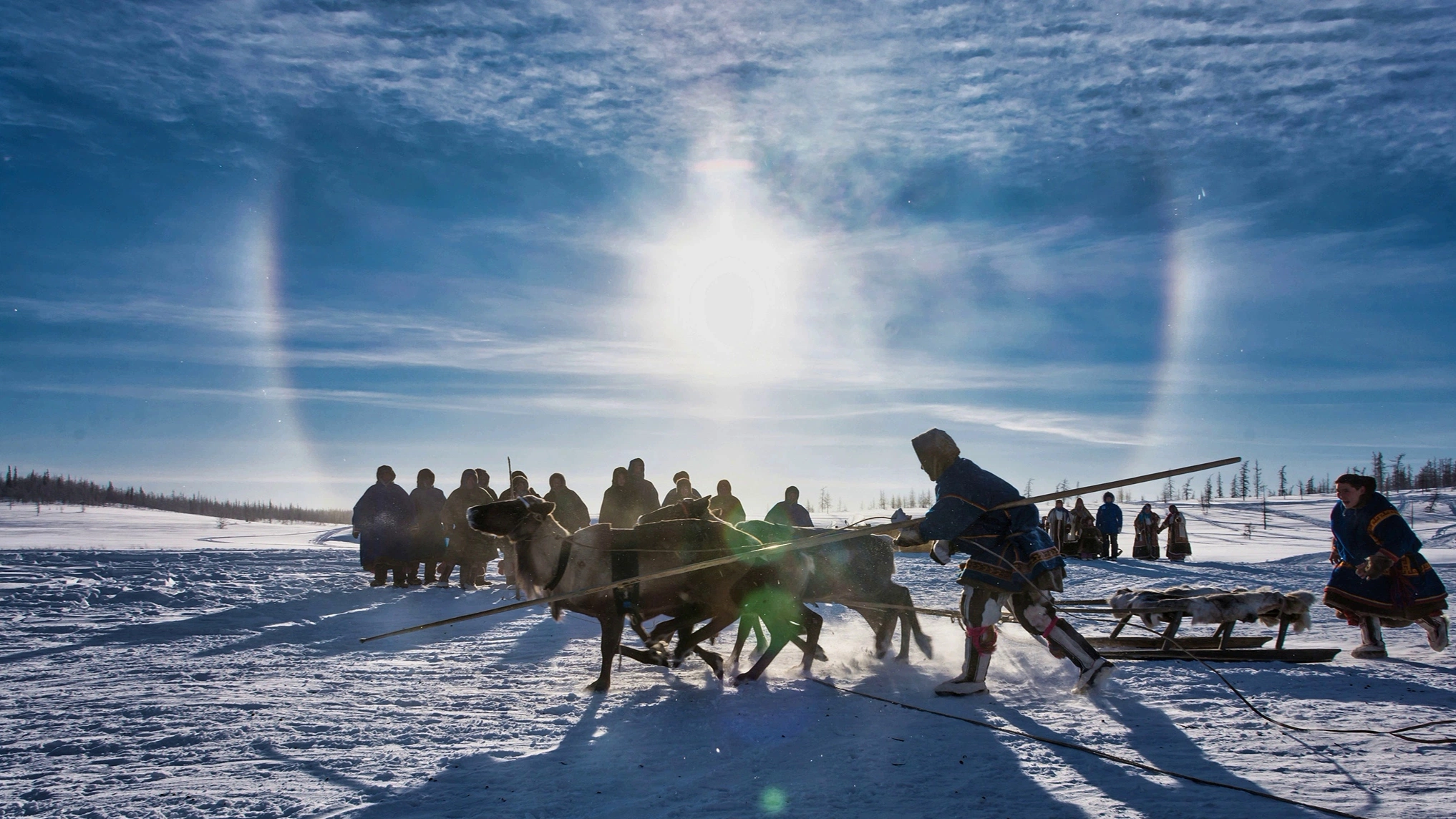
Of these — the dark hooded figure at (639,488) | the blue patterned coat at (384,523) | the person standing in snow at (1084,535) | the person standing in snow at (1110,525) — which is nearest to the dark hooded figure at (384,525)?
the blue patterned coat at (384,523)

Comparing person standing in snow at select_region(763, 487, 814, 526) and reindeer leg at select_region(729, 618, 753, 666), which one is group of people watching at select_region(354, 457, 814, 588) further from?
reindeer leg at select_region(729, 618, 753, 666)

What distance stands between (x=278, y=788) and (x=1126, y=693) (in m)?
5.00

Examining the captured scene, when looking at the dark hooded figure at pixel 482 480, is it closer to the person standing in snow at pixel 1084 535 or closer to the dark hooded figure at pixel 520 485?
the dark hooded figure at pixel 520 485

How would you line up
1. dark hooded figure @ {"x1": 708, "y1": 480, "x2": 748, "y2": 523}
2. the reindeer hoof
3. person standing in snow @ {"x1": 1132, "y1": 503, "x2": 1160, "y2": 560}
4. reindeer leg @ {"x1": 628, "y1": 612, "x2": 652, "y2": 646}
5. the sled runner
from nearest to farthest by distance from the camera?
reindeer leg @ {"x1": 628, "y1": 612, "x2": 652, "y2": 646} < the reindeer hoof < the sled runner < dark hooded figure @ {"x1": 708, "y1": 480, "x2": 748, "y2": 523} < person standing in snow @ {"x1": 1132, "y1": 503, "x2": 1160, "y2": 560}

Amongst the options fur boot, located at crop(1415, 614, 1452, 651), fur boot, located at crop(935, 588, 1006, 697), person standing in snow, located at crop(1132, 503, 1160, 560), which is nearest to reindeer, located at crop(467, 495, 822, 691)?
fur boot, located at crop(935, 588, 1006, 697)

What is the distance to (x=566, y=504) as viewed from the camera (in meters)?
13.2

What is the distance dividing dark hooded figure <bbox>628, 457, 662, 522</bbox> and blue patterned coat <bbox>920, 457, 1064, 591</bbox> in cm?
732

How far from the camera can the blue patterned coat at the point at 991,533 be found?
18.3 feet

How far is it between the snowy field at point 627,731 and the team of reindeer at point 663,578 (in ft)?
1.18

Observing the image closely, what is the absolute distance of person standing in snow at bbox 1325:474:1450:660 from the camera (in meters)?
6.81

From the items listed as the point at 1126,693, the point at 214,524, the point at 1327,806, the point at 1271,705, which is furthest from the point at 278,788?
the point at 214,524

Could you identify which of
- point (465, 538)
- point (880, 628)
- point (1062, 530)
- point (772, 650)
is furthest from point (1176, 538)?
point (772, 650)

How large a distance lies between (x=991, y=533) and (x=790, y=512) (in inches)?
254

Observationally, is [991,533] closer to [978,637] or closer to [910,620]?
[978,637]
